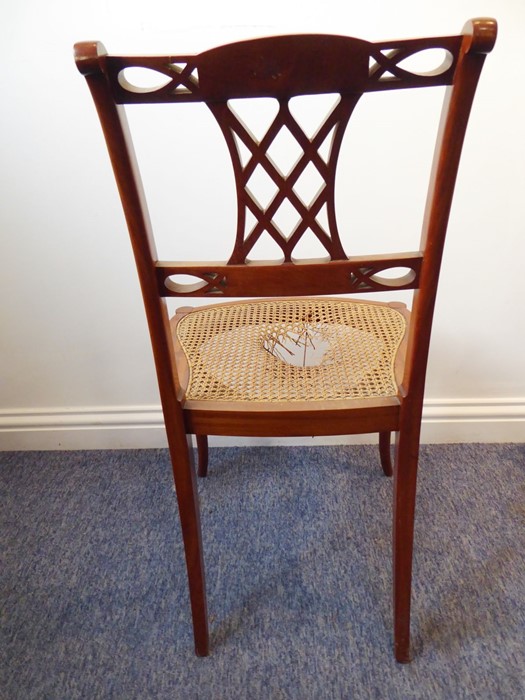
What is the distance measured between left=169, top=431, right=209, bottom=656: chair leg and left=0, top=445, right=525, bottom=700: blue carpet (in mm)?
76

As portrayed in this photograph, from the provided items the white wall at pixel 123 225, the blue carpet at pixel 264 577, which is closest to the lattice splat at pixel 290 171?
the white wall at pixel 123 225

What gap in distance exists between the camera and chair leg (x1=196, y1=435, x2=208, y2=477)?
4.42 feet

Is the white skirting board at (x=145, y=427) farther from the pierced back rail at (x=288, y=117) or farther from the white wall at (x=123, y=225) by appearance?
the pierced back rail at (x=288, y=117)

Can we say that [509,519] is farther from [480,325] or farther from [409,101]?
[409,101]

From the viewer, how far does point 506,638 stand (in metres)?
1.00

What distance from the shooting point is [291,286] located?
2.29ft

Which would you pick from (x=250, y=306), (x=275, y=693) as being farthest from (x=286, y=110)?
(x=275, y=693)

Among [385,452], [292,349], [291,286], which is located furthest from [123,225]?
[385,452]

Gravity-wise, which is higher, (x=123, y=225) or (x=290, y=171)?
(x=290, y=171)

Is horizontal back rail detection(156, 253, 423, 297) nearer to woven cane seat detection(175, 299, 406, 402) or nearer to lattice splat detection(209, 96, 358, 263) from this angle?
lattice splat detection(209, 96, 358, 263)

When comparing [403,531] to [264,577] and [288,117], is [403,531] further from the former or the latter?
[288,117]

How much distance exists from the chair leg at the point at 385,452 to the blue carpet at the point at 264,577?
0.04 metres

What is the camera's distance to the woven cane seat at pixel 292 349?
0.86 metres

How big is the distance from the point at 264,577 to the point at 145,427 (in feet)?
1.87
